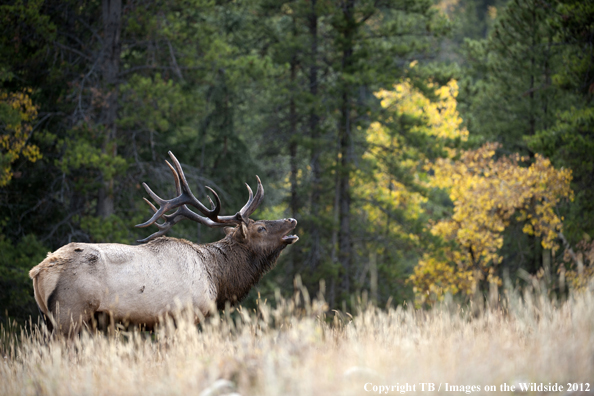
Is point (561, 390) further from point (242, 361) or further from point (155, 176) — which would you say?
point (155, 176)

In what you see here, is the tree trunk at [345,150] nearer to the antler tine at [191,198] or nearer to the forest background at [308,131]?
the forest background at [308,131]

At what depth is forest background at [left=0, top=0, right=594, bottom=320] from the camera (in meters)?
12.5

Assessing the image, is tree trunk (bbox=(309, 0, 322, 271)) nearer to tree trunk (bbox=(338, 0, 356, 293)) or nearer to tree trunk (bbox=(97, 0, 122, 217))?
tree trunk (bbox=(338, 0, 356, 293))

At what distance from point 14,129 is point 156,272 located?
24.7ft

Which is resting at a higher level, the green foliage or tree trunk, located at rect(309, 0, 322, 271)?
tree trunk, located at rect(309, 0, 322, 271)

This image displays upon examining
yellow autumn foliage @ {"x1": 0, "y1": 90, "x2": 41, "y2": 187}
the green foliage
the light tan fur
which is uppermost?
yellow autumn foliage @ {"x1": 0, "y1": 90, "x2": 41, "y2": 187}

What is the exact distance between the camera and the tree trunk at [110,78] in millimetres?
12961

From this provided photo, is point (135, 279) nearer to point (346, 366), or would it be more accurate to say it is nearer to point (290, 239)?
point (290, 239)

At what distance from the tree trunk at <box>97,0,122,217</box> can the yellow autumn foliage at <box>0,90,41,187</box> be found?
1.59 meters

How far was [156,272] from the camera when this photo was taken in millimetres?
6453

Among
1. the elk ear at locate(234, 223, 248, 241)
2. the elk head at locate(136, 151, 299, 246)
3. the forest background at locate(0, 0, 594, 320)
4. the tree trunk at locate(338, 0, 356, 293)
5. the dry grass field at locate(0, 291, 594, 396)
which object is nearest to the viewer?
the dry grass field at locate(0, 291, 594, 396)

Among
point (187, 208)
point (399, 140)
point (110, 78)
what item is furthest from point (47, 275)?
point (399, 140)

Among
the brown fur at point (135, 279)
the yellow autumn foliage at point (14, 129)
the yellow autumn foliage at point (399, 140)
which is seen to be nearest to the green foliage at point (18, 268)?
the yellow autumn foliage at point (14, 129)

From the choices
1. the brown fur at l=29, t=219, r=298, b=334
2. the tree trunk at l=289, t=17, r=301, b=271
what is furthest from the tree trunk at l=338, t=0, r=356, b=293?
the brown fur at l=29, t=219, r=298, b=334
